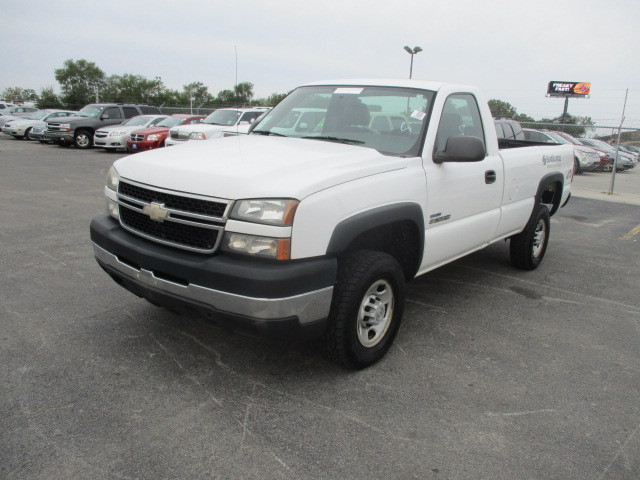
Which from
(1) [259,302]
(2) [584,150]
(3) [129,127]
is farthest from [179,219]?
(2) [584,150]

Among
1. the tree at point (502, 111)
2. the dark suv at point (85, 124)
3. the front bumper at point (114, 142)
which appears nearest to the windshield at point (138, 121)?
the front bumper at point (114, 142)

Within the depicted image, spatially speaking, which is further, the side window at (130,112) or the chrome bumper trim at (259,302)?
the side window at (130,112)

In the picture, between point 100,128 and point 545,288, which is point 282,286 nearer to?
point 545,288

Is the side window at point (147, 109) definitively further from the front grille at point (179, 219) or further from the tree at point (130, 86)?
the tree at point (130, 86)

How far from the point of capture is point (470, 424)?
2.86m

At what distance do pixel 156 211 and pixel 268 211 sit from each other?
743 mm

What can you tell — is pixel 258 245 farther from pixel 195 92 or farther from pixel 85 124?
pixel 195 92

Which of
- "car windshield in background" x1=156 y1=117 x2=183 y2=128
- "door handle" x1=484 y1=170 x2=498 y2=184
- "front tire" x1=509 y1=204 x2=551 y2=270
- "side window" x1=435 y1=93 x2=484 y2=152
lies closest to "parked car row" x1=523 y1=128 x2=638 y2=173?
"car windshield in background" x1=156 y1=117 x2=183 y2=128

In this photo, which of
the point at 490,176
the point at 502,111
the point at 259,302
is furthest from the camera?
the point at 502,111

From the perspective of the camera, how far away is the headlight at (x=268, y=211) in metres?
2.70

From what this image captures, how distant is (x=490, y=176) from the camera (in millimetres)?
4406

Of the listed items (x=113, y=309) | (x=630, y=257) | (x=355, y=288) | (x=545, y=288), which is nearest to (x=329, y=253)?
(x=355, y=288)

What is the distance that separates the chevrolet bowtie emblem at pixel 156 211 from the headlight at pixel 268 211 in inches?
20.0

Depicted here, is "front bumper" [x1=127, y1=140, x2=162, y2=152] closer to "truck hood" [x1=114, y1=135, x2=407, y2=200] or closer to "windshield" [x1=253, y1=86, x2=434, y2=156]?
"windshield" [x1=253, y1=86, x2=434, y2=156]
